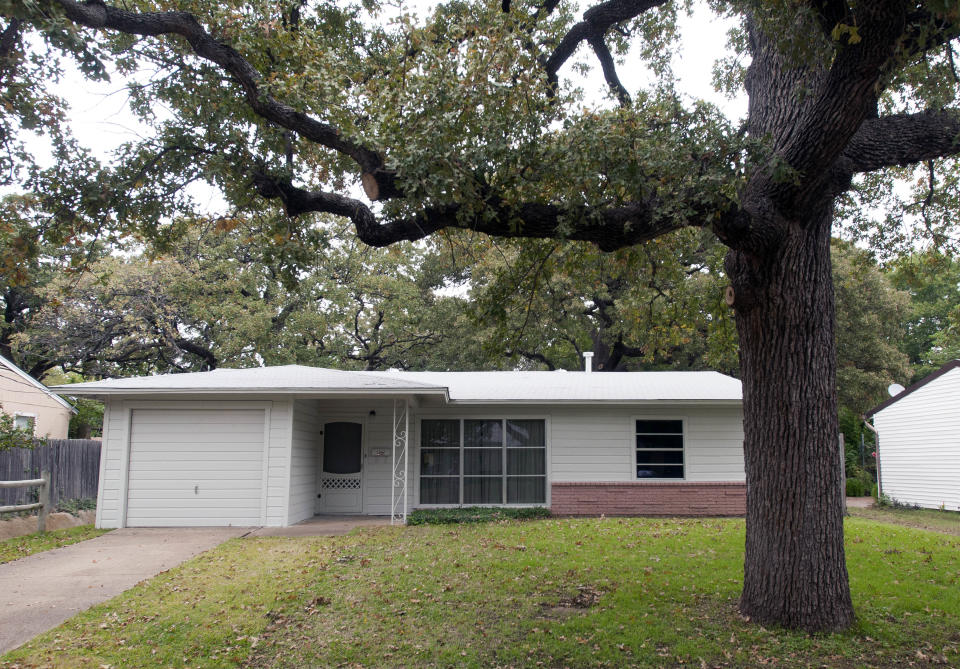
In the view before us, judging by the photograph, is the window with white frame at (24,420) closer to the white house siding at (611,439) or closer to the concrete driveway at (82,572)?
the concrete driveway at (82,572)

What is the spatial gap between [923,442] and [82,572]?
19.4 meters

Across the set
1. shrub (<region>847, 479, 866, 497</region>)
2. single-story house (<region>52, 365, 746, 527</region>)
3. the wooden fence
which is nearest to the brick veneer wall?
single-story house (<region>52, 365, 746, 527</region>)

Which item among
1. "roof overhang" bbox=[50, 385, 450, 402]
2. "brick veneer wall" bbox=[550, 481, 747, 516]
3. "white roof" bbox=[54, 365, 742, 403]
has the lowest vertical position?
"brick veneer wall" bbox=[550, 481, 747, 516]

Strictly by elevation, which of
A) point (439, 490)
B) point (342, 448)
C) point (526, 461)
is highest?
point (342, 448)

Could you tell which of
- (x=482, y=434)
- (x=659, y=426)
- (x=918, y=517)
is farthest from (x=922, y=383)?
(x=482, y=434)

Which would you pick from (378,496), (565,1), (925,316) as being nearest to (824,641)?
(565,1)

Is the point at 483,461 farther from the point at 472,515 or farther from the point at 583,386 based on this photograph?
the point at 583,386

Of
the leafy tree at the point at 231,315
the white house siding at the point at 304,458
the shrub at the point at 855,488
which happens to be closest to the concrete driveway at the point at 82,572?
the white house siding at the point at 304,458

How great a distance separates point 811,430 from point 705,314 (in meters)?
4.13

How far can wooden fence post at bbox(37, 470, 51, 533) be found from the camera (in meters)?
12.2

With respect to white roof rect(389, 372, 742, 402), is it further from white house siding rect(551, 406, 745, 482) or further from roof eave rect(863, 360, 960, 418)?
roof eave rect(863, 360, 960, 418)

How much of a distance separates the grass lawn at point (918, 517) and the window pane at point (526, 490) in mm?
7036

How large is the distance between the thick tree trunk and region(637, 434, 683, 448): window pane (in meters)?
8.99

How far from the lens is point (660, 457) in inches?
603
